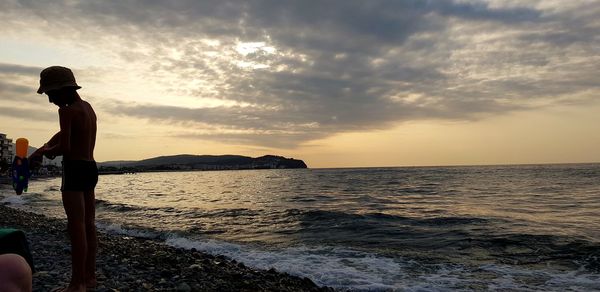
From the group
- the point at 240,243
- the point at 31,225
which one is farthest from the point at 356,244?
the point at 31,225

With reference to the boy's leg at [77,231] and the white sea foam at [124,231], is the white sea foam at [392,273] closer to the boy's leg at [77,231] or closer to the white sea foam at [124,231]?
the white sea foam at [124,231]

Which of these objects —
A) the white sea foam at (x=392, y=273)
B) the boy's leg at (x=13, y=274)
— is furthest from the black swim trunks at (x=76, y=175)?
the white sea foam at (x=392, y=273)

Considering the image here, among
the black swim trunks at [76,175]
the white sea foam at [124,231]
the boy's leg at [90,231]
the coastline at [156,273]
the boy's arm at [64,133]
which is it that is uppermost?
the boy's arm at [64,133]

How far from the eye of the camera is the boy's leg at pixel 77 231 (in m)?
4.71

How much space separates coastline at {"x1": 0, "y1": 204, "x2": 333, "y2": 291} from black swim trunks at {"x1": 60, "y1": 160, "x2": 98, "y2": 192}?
1948 mm

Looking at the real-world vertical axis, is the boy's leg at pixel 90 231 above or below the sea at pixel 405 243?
above

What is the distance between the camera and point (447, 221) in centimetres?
1900

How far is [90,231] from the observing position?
5.22 metres

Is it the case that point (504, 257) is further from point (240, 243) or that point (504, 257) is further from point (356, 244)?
point (240, 243)

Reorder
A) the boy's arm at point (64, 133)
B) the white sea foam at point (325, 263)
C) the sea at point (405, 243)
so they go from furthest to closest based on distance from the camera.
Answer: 1. the sea at point (405, 243)
2. the white sea foam at point (325, 263)
3. the boy's arm at point (64, 133)

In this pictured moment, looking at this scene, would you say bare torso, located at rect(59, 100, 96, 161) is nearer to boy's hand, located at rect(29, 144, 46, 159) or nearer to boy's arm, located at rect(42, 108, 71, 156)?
boy's arm, located at rect(42, 108, 71, 156)

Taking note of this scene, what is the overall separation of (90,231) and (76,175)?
88cm

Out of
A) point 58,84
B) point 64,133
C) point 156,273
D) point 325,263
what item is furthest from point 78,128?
point 325,263

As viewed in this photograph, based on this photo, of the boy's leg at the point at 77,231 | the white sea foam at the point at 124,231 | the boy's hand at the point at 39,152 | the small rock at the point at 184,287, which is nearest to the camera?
the boy's leg at the point at 77,231
